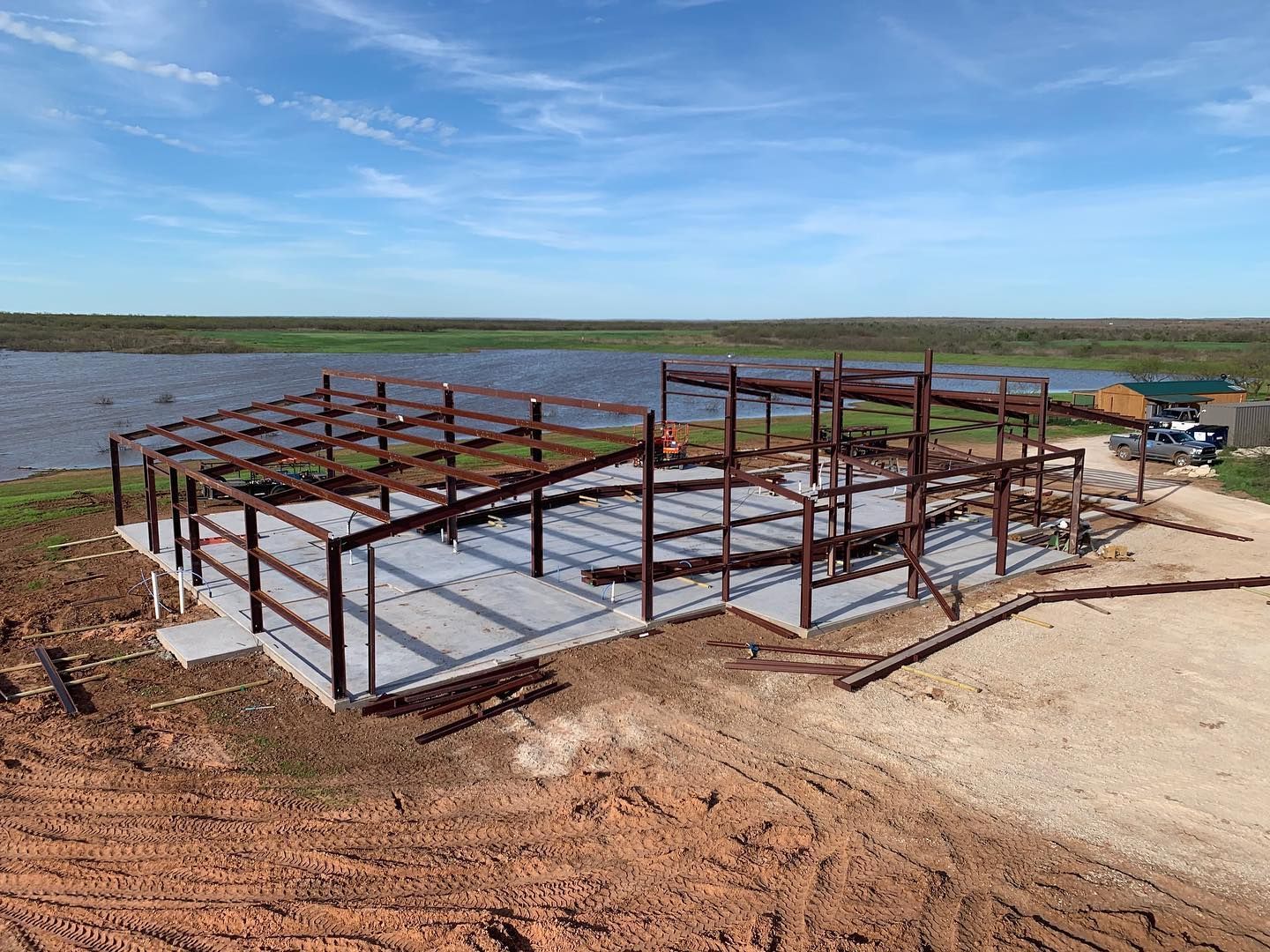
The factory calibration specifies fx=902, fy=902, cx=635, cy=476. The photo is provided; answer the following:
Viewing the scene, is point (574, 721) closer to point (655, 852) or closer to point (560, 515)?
point (655, 852)

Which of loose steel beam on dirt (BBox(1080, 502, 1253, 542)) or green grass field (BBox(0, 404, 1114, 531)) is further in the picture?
green grass field (BBox(0, 404, 1114, 531))

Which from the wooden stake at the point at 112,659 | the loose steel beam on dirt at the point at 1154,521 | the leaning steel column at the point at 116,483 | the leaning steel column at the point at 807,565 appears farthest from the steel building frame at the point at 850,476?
the leaning steel column at the point at 116,483

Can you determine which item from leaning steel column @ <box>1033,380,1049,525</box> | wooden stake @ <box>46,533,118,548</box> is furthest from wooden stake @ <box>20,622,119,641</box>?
leaning steel column @ <box>1033,380,1049,525</box>

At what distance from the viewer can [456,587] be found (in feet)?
48.9

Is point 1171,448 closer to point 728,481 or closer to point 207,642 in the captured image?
point 728,481

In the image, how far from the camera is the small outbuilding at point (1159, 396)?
37031 millimetres

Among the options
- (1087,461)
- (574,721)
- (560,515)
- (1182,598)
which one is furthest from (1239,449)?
(574,721)

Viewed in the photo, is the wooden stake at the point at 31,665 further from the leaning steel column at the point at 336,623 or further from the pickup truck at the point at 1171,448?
the pickup truck at the point at 1171,448

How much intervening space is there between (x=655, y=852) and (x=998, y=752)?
14.0ft

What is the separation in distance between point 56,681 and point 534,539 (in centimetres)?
709

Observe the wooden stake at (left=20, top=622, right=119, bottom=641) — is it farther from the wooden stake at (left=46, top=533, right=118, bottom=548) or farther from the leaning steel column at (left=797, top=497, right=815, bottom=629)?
the leaning steel column at (left=797, top=497, right=815, bottom=629)

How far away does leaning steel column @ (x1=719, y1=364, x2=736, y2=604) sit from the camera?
47.2 ft

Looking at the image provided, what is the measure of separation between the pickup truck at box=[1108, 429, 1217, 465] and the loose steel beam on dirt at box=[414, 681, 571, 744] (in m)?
26.6

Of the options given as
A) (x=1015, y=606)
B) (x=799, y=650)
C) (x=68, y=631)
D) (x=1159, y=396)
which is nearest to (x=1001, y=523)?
(x=1015, y=606)
